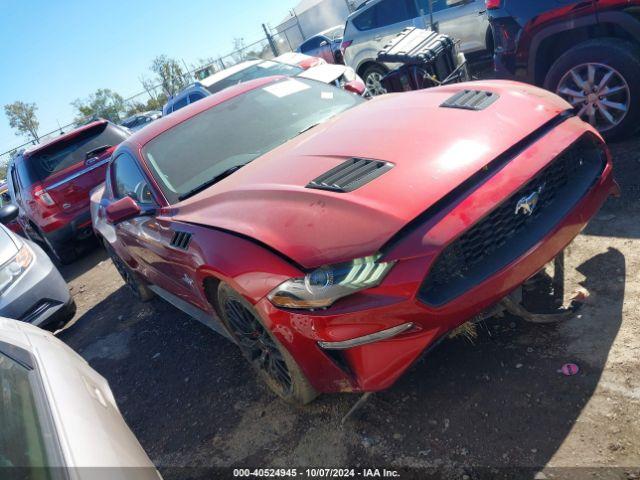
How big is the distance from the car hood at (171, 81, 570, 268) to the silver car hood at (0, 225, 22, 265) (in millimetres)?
2627

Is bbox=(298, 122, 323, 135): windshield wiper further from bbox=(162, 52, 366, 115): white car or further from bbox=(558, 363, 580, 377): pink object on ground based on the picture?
bbox=(162, 52, 366, 115): white car

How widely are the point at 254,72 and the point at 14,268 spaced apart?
593cm

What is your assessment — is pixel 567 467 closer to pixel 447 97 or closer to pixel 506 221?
pixel 506 221

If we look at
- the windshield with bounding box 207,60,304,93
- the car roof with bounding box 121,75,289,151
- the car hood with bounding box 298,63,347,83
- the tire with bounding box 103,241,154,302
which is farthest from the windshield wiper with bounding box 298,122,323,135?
the windshield with bounding box 207,60,304,93

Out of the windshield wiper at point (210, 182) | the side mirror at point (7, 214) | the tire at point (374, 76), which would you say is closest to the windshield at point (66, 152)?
the side mirror at point (7, 214)

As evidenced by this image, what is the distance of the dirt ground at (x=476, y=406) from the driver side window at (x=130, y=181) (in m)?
1.21

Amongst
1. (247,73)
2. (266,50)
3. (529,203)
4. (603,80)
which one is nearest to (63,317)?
(529,203)

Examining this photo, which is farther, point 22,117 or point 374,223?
point 22,117

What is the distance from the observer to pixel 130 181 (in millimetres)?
3697

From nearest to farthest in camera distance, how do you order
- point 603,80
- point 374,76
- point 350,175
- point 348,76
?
point 350,175 < point 603,80 < point 348,76 < point 374,76

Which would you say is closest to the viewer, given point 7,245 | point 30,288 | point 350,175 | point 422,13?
point 350,175

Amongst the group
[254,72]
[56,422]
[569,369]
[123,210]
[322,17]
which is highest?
[322,17]

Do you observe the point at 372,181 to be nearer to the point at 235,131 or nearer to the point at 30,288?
the point at 235,131

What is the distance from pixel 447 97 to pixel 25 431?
265 cm
